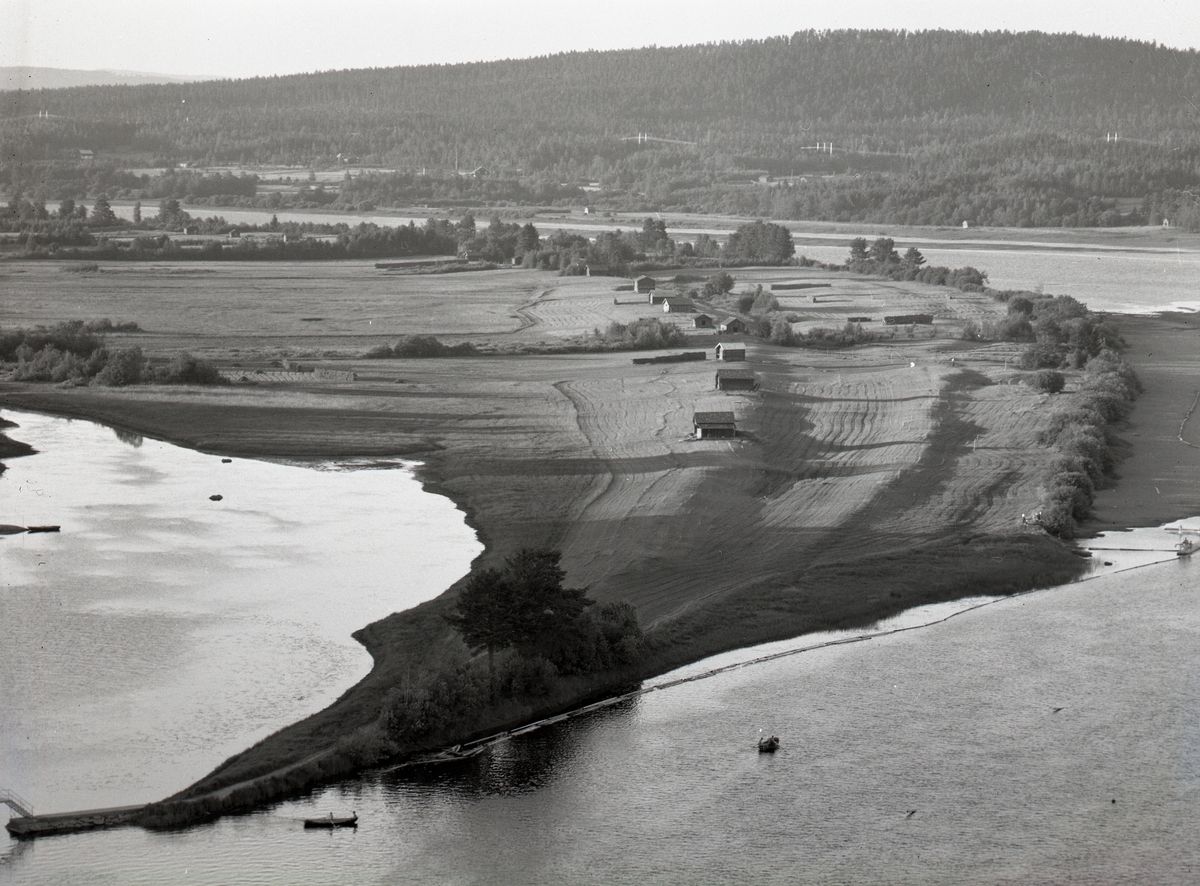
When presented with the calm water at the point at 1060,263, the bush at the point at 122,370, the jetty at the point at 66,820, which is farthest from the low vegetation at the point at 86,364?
the calm water at the point at 1060,263

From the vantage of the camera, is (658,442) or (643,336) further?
(643,336)

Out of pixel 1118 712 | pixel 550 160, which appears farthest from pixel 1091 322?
pixel 550 160

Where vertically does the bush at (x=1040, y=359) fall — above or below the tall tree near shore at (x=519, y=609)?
above

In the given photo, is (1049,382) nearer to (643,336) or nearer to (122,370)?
(643,336)

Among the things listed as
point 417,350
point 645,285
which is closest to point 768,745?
point 417,350

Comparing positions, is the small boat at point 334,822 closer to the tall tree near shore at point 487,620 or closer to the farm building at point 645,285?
the tall tree near shore at point 487,620

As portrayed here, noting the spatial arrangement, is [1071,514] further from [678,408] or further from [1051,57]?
[1051,57]
